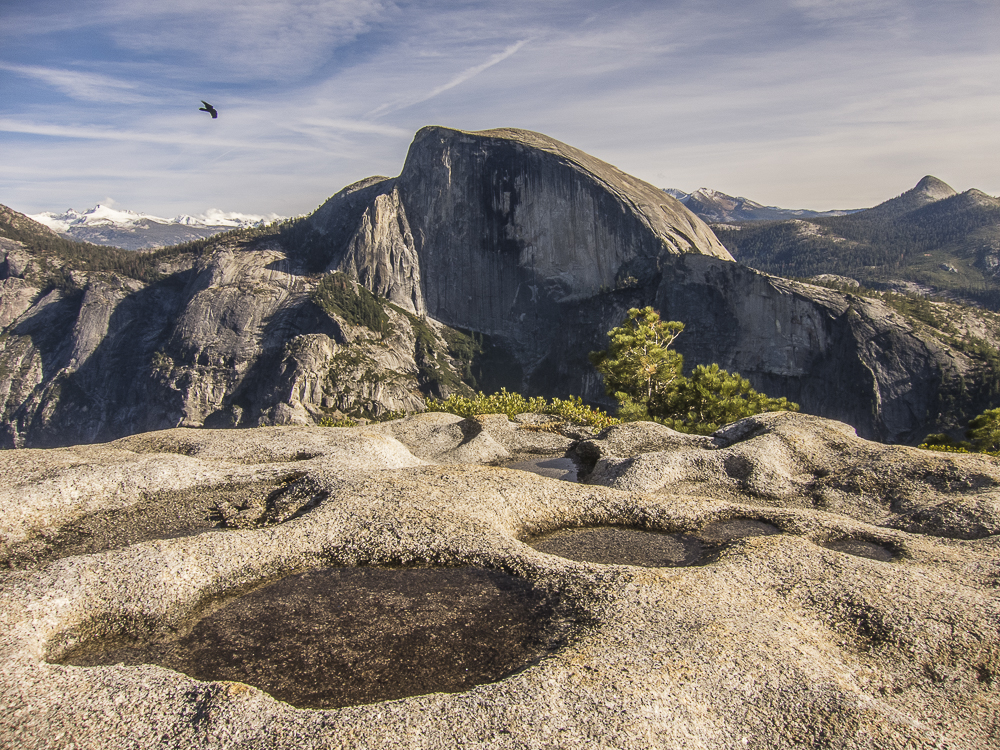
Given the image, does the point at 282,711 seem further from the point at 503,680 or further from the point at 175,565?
the point at 175,565

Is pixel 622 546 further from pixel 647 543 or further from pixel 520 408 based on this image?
pixel 520 408

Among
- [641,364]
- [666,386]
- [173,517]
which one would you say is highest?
[641,364]

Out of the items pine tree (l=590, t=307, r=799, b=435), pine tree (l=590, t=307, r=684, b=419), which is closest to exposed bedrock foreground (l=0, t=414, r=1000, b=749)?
pine tree (l=590, t=307, r=799, b=435)

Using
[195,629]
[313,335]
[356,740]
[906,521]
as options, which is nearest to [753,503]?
[906,521]

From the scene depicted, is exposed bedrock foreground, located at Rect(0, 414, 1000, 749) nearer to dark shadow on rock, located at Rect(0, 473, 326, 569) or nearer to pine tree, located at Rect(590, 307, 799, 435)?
dark shadow on rock, located at Rect(0, 473, 326, 569)

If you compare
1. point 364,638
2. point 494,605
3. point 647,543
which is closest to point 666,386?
point 647,543

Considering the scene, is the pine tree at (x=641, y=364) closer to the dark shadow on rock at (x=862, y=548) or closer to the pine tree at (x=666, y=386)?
the pine tree at (x=666, y=386)
